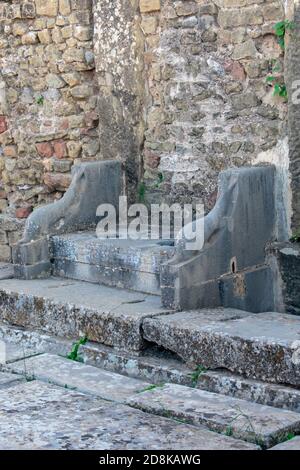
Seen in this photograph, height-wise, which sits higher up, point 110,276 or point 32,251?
point 32,251

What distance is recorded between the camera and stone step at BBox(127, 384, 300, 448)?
12.5ft

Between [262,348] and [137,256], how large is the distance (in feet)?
4.54

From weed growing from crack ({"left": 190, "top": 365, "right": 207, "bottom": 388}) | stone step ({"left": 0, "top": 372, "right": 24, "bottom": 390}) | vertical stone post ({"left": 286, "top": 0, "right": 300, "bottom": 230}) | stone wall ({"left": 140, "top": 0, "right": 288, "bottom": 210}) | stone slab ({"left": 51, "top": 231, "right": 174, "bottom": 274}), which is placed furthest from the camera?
stone wall ({"left": 140, "top": 0, "right": 288, "bottom": 210})

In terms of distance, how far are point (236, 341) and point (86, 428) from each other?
931 mm

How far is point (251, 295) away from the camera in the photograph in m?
5.54

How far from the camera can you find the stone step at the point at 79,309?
5035mm

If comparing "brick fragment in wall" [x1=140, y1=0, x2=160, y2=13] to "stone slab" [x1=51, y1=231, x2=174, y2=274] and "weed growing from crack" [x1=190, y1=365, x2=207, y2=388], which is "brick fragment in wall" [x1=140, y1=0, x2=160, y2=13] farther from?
"weed growing from crack" [x1=190, y1=365, x2=207, y2=388]

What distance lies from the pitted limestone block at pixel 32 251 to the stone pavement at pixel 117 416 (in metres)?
1.42

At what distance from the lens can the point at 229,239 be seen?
5.34 m

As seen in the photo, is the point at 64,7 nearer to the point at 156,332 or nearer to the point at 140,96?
the point at 140,96

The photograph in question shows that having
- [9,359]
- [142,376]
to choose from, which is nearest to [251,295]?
[142,376]

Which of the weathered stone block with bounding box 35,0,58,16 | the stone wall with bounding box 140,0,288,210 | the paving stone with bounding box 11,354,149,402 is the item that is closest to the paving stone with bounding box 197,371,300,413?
the paving stone with bounding box 11,354,149,402

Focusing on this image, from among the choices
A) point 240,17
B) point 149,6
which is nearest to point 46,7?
point 149,6

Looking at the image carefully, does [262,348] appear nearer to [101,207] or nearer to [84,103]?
[101,207]
